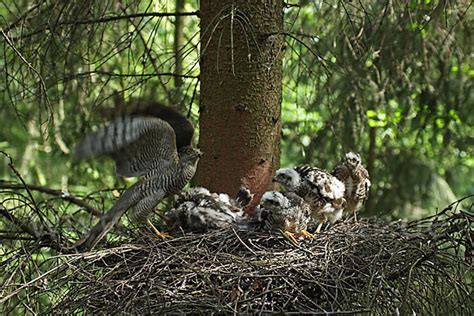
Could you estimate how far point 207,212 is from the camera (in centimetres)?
420

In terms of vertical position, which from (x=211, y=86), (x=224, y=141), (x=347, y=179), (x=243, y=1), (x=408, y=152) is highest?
(x=243, y=1)

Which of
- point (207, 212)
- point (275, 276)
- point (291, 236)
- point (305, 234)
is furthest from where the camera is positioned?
point (207, 212)

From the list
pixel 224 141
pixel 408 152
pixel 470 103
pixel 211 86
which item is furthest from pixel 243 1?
pixel 408 152

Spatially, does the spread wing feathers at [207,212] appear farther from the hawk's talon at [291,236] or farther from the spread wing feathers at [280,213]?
the hawk's talon at [291,236]

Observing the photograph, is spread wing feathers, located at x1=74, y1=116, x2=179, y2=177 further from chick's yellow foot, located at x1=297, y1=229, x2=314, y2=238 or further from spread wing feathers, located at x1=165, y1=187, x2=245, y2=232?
chick's yellow foot, located at x1=297, y1=229, x2=314, y2=238

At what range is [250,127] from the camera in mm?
4246

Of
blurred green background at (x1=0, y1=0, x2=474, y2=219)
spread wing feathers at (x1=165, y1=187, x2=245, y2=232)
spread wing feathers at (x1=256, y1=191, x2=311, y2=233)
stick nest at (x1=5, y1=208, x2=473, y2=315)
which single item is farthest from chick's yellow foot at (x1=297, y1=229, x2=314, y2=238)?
blurred green background at (x1=0, y1=0, x2=474, y2=219)

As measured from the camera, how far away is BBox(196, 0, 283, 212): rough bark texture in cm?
421

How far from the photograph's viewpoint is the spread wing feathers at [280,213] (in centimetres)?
401

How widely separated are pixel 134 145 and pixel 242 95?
2.29ft

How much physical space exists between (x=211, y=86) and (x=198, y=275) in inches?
52.7

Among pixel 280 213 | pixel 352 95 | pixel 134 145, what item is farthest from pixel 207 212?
pixel 352 95

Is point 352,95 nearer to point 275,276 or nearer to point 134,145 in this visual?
point 134,145

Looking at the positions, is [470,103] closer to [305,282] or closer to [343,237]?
[343,237]
